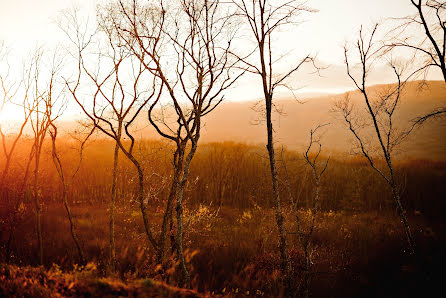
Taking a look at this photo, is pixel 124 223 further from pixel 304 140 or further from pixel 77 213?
pixel 304 140

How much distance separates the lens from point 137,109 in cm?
704

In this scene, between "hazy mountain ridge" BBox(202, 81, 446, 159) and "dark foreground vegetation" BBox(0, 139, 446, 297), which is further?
"hazy mountain ridge" BBox(202, 81, 446, 159)

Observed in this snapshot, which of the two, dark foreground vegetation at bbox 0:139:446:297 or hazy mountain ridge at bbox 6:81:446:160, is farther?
hazy mountain ridge at bbox 6:81:446:160

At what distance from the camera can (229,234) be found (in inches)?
475

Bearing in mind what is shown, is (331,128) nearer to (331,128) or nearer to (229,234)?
(331,128)

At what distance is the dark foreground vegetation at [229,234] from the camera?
648 cm

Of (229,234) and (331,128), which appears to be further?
(331,128)

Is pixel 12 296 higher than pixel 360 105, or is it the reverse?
pixel 360 105

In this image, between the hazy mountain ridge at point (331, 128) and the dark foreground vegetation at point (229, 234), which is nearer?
the dark foreground vegetation at point (229, 234)

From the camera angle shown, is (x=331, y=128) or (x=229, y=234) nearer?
(x=229, y=234)

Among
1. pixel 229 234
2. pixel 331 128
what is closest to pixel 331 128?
pixel 331 128

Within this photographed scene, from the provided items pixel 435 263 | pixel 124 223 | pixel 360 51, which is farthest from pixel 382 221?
pixel 124 223

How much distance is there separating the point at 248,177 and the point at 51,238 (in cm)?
1166

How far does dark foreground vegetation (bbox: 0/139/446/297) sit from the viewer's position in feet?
21.2
